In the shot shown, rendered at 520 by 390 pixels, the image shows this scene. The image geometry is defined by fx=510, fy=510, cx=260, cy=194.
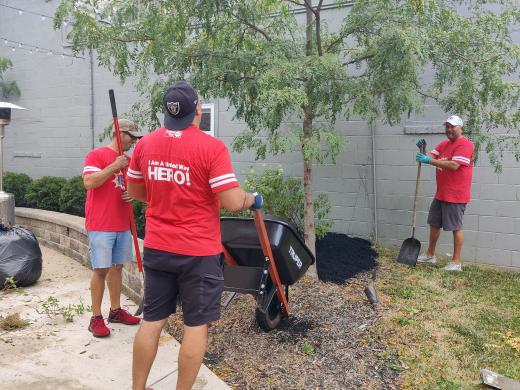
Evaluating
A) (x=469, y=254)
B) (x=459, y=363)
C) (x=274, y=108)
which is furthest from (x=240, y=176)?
(x=459, y=363)

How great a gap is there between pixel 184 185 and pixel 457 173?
4135mm

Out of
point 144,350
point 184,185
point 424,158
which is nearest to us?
point 184,185

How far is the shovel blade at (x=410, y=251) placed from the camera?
19.6 ft

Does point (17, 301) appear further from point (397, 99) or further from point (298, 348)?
point (397, 99)

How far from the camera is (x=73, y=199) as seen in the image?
25.4ft

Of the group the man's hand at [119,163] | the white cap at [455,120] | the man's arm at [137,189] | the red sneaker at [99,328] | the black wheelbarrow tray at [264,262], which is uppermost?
the white cap at [455,120]

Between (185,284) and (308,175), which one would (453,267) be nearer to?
(308,175)

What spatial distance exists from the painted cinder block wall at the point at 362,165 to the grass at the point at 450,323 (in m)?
0.61

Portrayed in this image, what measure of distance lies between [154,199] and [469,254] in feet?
15.5

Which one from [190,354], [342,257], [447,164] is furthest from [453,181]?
[190,354]

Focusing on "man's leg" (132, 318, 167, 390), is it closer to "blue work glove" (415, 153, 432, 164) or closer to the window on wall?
"blue work glove" (415, 153, 432, 164)

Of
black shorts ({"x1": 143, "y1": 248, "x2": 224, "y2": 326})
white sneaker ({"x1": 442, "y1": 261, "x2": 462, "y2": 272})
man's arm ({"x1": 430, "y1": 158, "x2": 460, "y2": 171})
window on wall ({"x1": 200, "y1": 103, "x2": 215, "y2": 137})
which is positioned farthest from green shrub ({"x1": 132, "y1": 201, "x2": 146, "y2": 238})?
black shorts ({"x1": 143, "y1": 248, "x2": 224, "y2": 326})

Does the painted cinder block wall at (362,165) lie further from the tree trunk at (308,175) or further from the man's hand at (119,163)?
the man's hand at (119,163)

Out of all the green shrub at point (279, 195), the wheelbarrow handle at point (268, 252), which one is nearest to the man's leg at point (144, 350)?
the wheelbarrow handle at point (268, 252)
